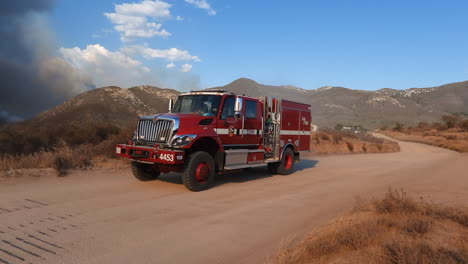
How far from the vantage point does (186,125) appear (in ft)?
27.5

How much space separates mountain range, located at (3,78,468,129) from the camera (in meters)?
54.1

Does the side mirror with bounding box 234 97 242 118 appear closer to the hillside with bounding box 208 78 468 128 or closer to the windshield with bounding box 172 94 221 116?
the windshield with bounding box 172 94 221 116

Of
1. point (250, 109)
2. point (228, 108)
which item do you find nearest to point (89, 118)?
point (250, 109)

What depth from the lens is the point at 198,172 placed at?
27.3ft

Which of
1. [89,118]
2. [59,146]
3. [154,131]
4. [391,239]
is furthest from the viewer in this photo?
[89,118]

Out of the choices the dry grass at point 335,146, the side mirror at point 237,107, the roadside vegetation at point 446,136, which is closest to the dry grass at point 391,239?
the side mirror at point 237,107

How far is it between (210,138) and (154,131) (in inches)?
56.4

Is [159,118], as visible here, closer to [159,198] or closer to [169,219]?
[159,198]

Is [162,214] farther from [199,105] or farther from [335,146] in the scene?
[335,146]

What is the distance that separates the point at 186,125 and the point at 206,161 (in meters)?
1.03

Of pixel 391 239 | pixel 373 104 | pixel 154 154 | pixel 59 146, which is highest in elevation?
pixel 373 104

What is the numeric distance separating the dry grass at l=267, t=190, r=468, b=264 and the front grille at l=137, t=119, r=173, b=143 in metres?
4.58

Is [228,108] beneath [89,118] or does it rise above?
beneath

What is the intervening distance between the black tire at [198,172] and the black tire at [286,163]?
3.90 metres
